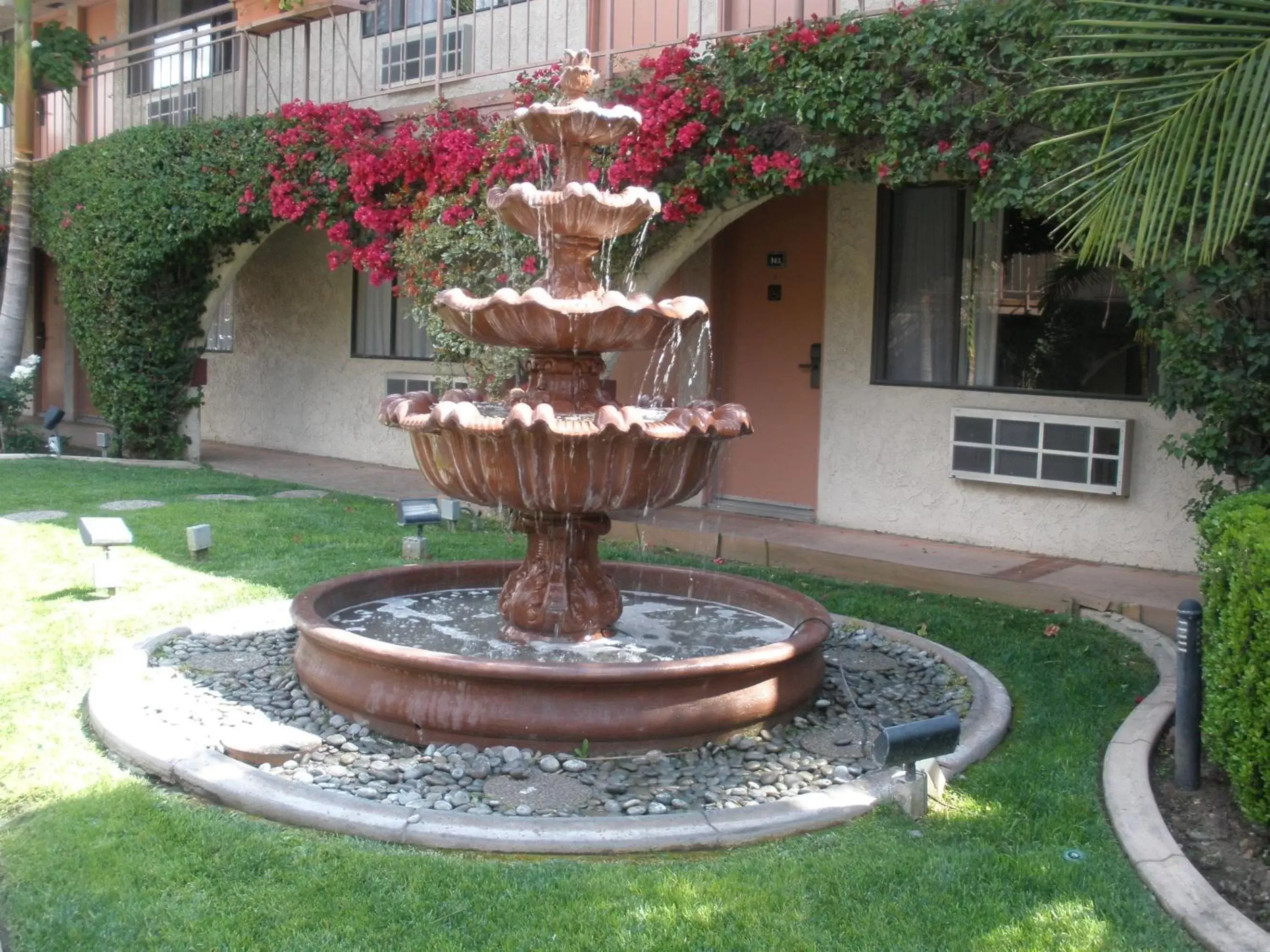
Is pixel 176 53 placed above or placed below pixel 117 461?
above

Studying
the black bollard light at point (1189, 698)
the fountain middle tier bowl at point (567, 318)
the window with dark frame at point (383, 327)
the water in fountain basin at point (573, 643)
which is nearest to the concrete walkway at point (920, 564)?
the water in fountain basin at point (573, 643)

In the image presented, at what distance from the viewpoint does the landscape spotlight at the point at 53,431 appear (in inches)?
517

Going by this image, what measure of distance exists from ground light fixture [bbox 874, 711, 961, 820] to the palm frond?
76.4 inches

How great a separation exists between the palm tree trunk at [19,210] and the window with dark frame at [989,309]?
380 inches

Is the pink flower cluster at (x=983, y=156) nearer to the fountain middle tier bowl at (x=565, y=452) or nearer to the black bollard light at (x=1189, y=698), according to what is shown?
the fountain middle tier bowl at (x=565, y=452)

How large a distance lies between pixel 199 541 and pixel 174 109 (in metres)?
9.04

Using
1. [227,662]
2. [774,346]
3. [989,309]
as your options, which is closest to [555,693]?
[227,662]

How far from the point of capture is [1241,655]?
3885mm

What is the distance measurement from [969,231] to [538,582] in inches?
Result: 194

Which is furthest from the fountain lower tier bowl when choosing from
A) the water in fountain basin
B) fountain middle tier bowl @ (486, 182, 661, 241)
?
fountain middle tier bowl @ (486, 182, 661, 241)

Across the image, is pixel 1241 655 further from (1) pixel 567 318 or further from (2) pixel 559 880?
(1) pixel 567 318

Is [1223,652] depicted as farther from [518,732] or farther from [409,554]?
[409,554]

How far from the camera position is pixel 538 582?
5668mm

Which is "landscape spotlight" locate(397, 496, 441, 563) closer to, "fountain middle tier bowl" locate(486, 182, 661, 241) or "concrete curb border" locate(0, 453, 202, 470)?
"fountain middle tier bowl" locate(486, 182, 661, 241)
